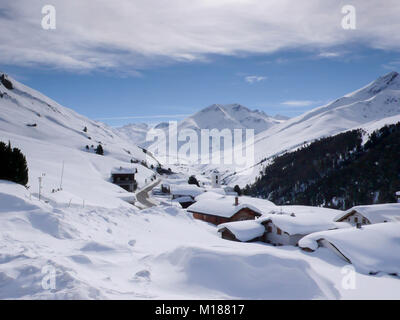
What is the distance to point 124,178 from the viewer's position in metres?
73.5

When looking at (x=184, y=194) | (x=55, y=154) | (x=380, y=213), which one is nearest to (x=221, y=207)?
(x=380, y=213)

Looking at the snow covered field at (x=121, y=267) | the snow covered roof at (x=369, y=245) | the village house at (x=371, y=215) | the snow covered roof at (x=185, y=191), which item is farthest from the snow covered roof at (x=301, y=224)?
the snow covered roof at (x=185, y=191)

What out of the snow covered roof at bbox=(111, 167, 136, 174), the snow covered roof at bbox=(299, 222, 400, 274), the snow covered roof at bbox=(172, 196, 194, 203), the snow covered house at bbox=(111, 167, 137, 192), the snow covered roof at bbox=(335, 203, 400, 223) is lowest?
the snow covered roof at bbox=(299, 222, 400, 274)

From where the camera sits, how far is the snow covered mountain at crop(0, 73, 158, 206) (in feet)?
123

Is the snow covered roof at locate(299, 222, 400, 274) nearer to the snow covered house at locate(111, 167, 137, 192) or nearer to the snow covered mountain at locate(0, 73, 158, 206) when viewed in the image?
the snow covered mountain at locate(0, 73, 158, 206)

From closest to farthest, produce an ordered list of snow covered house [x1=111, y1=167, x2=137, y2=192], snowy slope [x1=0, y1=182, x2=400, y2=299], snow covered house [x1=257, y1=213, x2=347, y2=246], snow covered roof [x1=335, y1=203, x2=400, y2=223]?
snowy slope [x1=0, y1=182, x2=400, y2=299], snow covered house [x1=257, y1=213, x2=347, y2=246], snow covered roof [x1=335, y1=203, x2=400, y2=223], snow covered house [x1=111, y1=167, x2=137, y2=192]

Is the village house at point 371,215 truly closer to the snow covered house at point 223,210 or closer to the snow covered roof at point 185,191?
the snow covered house at point 223,210

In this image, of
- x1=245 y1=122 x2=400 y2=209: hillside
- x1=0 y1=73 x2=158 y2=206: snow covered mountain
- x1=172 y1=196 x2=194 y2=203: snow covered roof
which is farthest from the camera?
x1=245 y1=122 x2=400 y2=209: hillside

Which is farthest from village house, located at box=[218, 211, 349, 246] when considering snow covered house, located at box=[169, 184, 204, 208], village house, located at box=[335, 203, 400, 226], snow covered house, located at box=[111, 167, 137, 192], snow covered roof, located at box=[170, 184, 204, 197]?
snow covered house, located at box=[111, 167, 137, 192]

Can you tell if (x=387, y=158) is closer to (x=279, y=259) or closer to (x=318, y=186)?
(x=318, y=186)

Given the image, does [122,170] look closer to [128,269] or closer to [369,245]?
[369,245]
